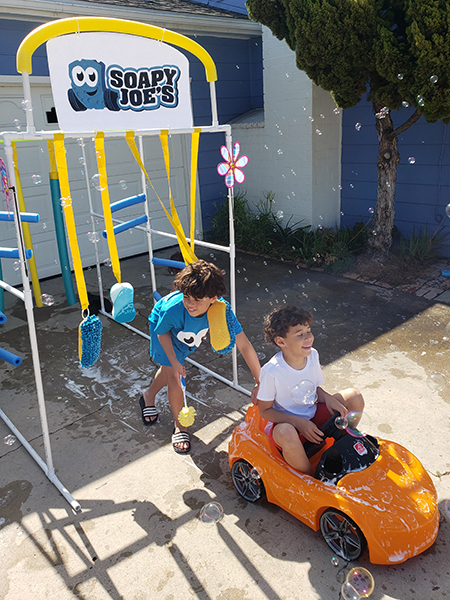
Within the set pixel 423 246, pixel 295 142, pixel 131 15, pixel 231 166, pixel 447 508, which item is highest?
pixel 131 15

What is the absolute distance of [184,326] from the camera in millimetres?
3029

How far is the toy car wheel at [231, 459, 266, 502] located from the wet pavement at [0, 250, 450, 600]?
2.4 inches

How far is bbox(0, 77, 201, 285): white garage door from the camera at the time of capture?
20.6ft

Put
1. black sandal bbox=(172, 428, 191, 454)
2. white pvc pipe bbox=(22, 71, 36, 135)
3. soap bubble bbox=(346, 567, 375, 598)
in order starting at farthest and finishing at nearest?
1. black sandal bbox=(172, 428, 191, 454)
2. white pvc pipe bbox=(22, 71, 36, 135)
3. soap bubble bbox=(346, 567, 375, 598)

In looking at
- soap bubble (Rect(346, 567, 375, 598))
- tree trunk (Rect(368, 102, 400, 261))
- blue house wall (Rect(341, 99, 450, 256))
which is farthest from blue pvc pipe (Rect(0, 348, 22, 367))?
blue house wall (Rect(341, 99, 450, 256))

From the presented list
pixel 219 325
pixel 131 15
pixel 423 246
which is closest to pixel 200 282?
pixel 219 325

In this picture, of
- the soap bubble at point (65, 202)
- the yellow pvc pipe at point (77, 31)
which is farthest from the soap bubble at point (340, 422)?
the yellow pvc pipe at point (77, 31)

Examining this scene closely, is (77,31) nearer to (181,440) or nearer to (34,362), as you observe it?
(34,362)

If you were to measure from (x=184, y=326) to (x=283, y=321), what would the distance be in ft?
2.48

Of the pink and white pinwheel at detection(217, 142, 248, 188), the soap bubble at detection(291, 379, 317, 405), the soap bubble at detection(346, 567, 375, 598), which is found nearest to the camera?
the soap bubble at detection(346, 567, 375, 598)

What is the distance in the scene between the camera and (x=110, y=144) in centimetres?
720

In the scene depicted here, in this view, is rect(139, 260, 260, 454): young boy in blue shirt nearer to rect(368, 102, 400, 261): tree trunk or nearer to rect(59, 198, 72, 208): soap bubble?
rect(59, 198, 72, 208): soap bubble

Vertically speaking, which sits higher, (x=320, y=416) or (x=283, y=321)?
(x=283, y=321)

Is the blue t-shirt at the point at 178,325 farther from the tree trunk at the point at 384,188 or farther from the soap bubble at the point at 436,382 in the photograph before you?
the tree trunk at the point at 384,188
